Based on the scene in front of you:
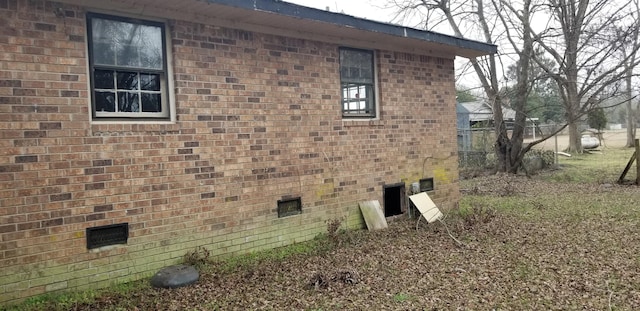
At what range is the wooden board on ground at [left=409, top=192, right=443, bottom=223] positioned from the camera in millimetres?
8059

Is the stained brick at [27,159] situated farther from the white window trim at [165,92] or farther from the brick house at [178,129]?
the white window trim at [165,92]

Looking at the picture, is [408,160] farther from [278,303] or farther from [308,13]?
[278,303]

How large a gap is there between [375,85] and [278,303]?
15.1ft

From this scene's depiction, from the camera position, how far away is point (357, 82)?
25.2ft

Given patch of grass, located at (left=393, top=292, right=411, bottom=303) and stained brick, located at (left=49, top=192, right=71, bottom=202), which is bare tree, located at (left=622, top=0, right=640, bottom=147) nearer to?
patch of grass, located at (left=393, top=292, right=411, bottom=303)

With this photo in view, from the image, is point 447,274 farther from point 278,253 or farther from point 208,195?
point 208,195

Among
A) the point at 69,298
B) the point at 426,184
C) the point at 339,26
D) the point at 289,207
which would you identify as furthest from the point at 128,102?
the point at 426,184

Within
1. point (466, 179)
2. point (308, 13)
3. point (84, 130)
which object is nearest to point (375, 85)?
point (308, 13)

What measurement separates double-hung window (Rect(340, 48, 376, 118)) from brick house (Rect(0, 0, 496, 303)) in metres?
0.02

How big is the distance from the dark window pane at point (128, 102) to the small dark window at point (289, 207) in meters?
2.40

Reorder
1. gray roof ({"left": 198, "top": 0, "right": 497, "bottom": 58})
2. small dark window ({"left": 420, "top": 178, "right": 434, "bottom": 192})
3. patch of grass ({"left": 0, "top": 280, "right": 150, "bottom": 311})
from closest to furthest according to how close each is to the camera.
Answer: patch of grass ({"left": 0, "top": 280, "right": 150, "bottom": 311})
gray roof ({"left": 198, "top": 0, "right": 497, "bottom": 58})
small dark window ({"left": 420, "top": 178, "right": 434, "bottom": 192})

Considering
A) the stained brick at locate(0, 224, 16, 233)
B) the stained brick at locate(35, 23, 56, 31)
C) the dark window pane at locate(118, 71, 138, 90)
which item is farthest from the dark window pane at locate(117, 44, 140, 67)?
the stained brick at locate(0, 224, 16, 233)

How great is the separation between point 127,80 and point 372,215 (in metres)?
4.37

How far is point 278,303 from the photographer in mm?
4469
